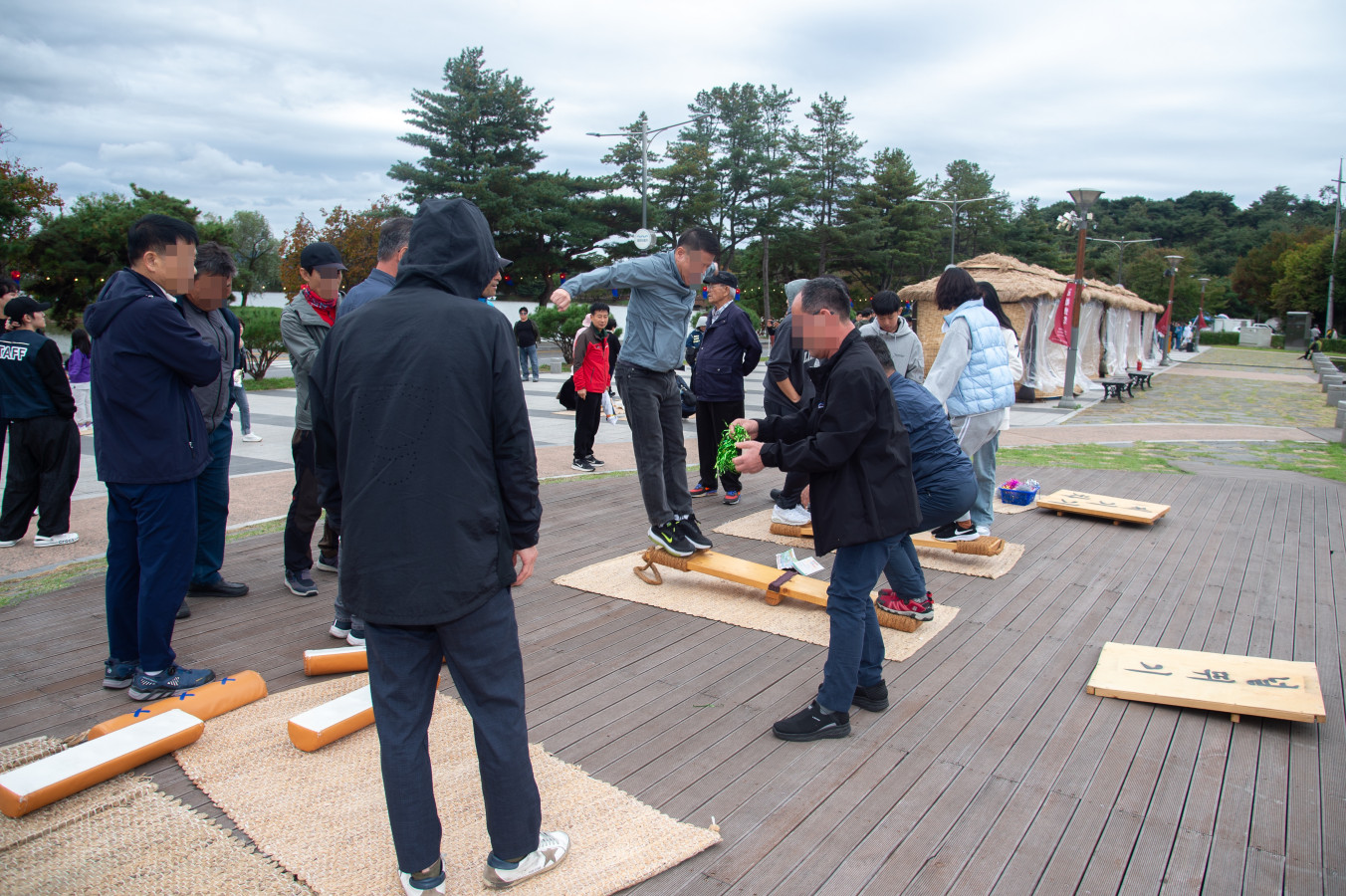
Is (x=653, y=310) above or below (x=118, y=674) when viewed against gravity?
above

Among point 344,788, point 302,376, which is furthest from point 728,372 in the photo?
point 344,788

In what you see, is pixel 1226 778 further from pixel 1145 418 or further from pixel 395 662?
pixel 1145 418

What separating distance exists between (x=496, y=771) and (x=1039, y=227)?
242 ft

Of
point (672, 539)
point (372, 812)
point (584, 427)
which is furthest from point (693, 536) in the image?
point (584, 427)

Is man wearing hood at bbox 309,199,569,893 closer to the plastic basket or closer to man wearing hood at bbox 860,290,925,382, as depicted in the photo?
man wearing hood at bbox 860,290,925,382

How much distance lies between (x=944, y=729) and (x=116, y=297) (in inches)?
147

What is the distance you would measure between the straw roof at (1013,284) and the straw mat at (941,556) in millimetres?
11882

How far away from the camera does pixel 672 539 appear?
15.3 feet

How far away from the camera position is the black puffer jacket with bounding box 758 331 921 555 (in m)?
2.86

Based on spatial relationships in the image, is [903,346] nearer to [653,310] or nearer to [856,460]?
[653,310]

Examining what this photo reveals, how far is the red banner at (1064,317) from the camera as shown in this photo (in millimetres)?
16856

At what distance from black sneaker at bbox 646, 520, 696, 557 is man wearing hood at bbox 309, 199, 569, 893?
2.48 metres

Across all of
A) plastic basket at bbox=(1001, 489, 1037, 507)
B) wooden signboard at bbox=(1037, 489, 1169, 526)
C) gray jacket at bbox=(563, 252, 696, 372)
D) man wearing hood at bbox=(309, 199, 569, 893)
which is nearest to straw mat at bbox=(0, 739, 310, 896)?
man wearing hood at bbox=(309, 199, 569, 893)

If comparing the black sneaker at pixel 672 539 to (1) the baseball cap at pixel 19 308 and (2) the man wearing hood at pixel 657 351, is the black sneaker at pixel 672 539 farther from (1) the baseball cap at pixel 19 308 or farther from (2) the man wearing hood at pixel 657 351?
(1) the baseball cap at pixel 19 308
